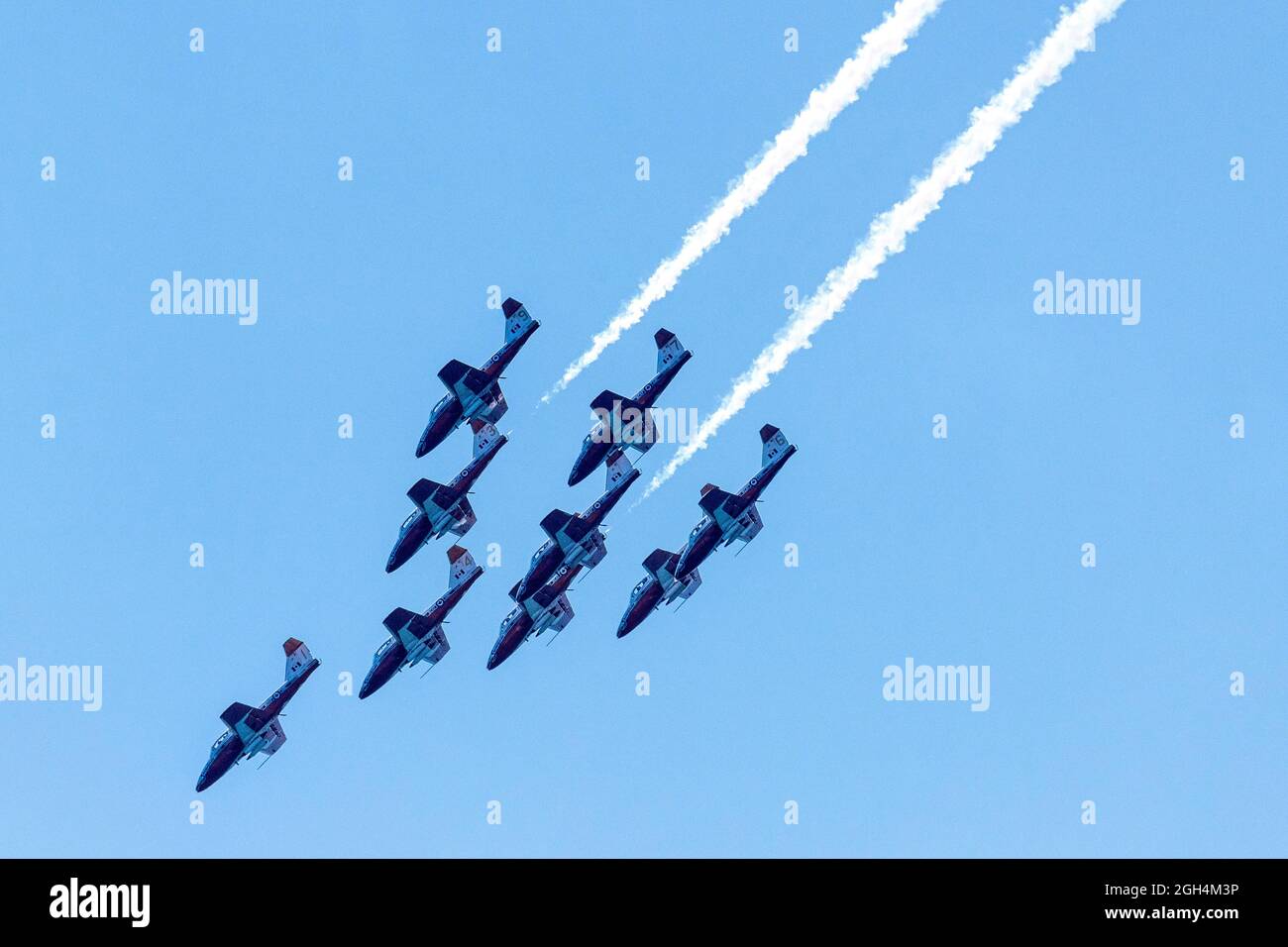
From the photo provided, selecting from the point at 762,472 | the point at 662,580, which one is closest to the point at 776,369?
the point at 762,472

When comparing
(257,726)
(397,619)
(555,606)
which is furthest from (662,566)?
(257,726)

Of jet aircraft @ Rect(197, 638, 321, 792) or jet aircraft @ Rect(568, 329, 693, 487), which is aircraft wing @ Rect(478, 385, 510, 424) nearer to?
jet aircraft @ Rect(568, 329, 693, 487)

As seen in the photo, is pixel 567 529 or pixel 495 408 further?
pixel 495 408

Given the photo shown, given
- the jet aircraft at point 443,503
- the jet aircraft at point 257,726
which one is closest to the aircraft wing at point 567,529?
the jet aircraft at point 443,503

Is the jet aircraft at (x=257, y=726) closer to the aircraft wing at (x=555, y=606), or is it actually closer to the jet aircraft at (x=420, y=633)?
the jet aircraft at (x=420, y=633)

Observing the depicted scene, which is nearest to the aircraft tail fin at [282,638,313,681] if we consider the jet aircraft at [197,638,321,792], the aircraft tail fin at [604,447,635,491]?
the jet aircraft at [197,638,321,792]

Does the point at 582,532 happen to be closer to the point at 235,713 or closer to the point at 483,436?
the point at 483,436
